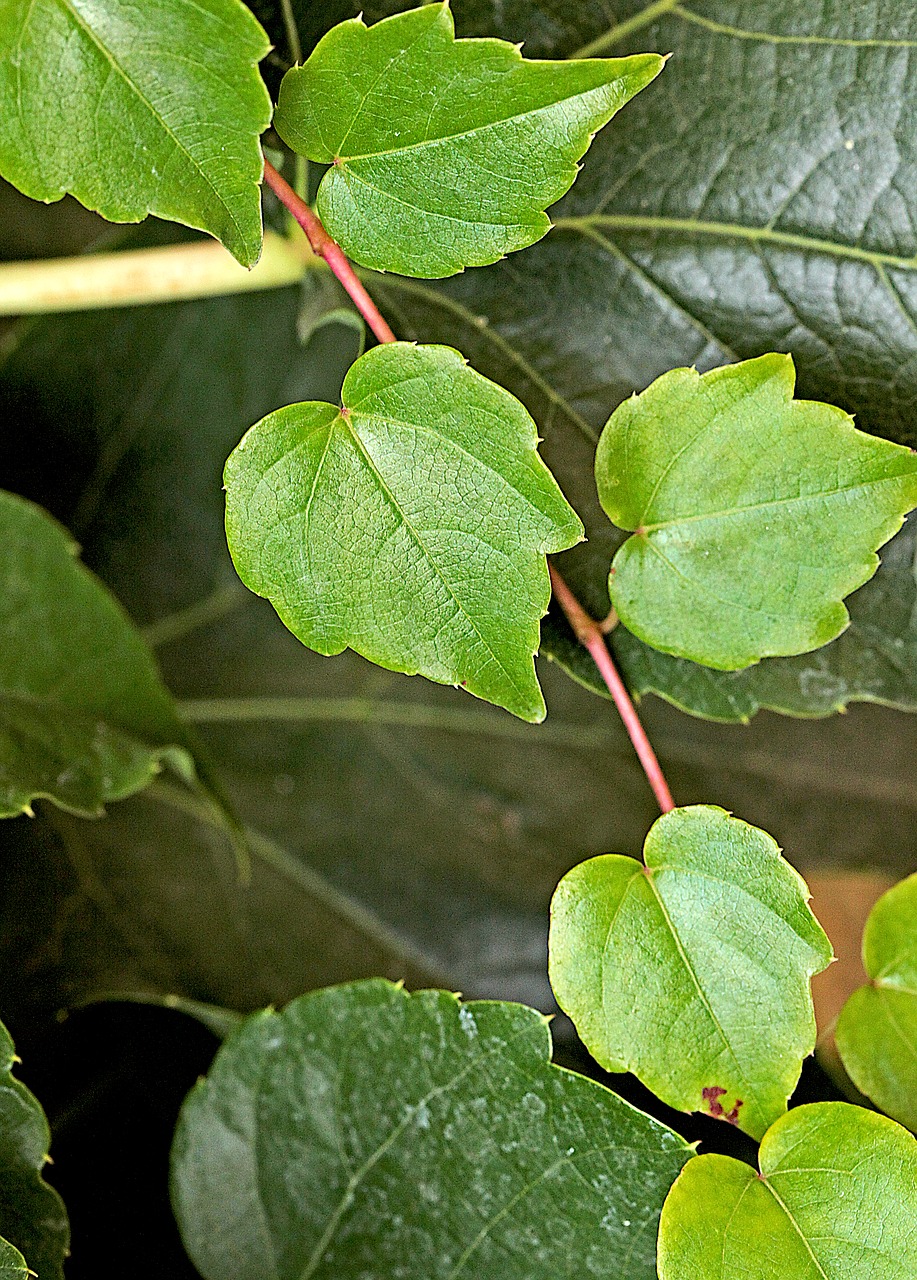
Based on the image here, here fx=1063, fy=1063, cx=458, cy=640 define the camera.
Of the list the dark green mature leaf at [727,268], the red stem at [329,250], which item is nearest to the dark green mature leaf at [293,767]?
the dark green mature leaf at [727,268]

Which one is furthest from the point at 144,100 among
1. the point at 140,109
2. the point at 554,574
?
the point at 554,574

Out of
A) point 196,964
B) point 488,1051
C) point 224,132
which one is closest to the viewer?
point 224,132

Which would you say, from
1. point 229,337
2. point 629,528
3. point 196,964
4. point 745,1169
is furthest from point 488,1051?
point 229,337

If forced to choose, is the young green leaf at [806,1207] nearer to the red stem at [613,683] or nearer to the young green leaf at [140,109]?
the red stem at [613,683]

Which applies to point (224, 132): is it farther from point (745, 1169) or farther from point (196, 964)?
point (196, 964)

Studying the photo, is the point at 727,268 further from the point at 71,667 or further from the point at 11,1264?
the point at 11,1264

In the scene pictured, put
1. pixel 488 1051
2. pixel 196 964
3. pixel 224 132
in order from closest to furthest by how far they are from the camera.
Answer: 1. pixel 224 132
2. pixel 488 1051
3. pixel 196 964

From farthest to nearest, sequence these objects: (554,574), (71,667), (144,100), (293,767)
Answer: (293,767)
(71,667)
(554,574)
(144,100)
